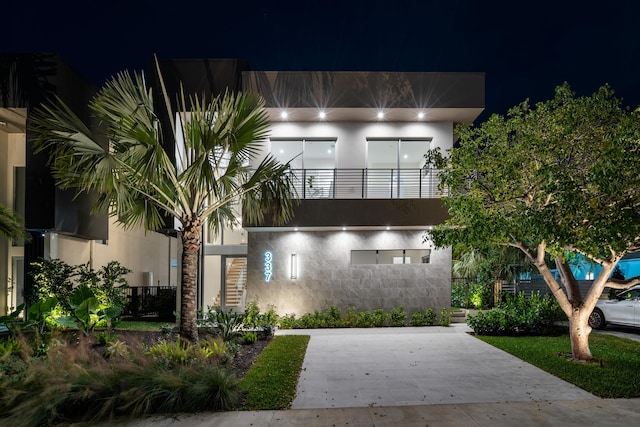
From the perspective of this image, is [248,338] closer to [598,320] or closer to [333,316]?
[333,316]

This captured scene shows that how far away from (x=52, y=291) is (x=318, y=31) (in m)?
22.0

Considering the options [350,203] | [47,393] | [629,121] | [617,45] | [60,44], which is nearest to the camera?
[47,393]

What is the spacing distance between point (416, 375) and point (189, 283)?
4.81 meters

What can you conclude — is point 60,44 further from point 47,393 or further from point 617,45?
point 617,45

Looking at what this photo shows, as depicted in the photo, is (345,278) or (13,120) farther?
(345,278)

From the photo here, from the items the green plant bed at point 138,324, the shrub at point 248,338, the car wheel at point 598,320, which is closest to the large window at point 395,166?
the shrub at point 248,338

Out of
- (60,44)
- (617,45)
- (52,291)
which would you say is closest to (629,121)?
(52,291)

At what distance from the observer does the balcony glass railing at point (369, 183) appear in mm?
14367

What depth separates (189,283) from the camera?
885cm

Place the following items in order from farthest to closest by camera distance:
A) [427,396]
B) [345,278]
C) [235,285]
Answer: [235,285] → [345,278] → [427,396]

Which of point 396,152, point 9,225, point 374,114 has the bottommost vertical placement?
point 9,225

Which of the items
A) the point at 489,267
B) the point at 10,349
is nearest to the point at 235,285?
the point at 10,349

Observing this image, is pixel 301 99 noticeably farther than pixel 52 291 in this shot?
Yes

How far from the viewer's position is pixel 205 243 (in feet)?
50.3
